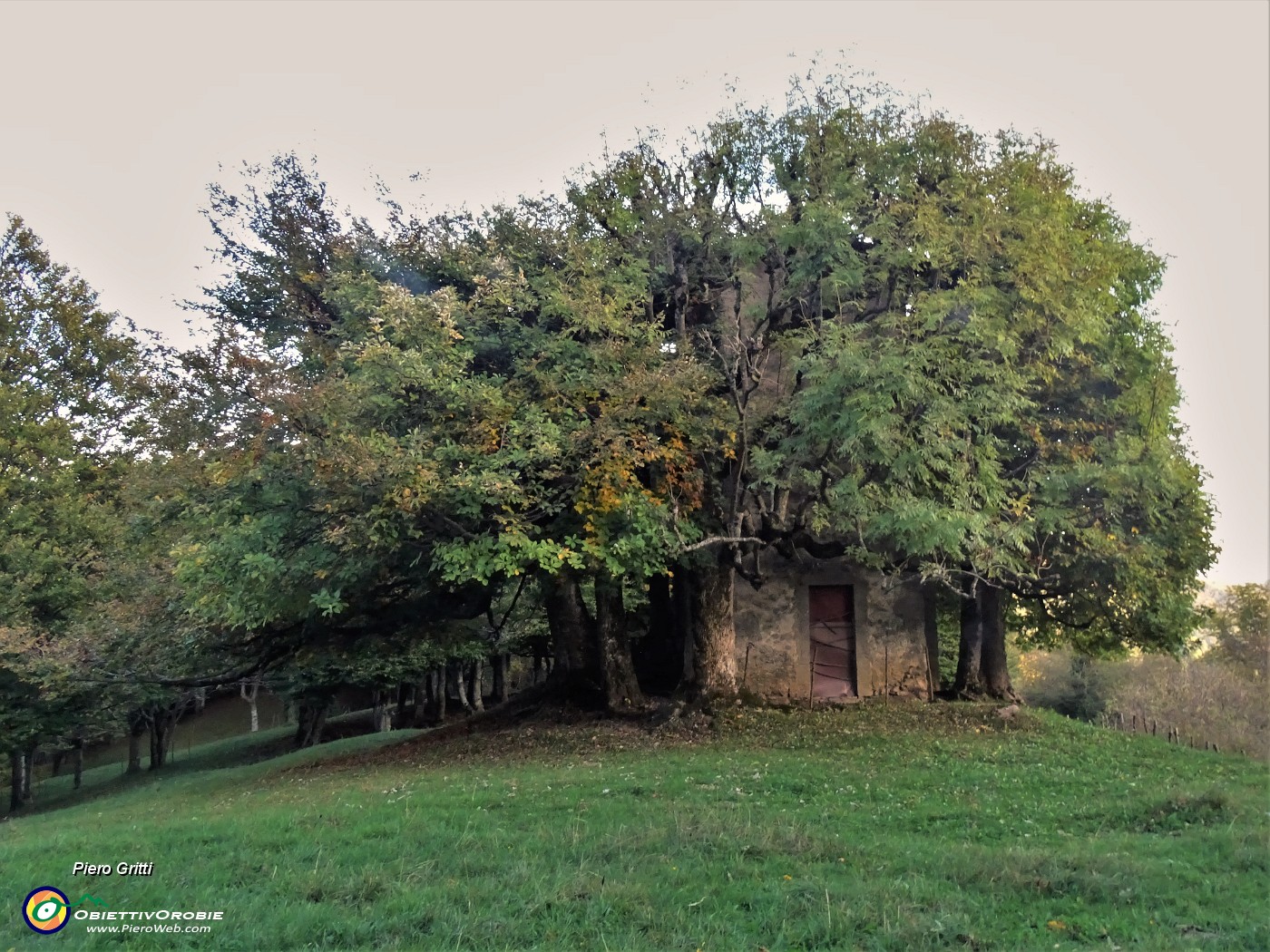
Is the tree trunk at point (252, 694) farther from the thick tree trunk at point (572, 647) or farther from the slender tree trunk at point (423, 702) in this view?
the thick tree trunk at point (572, 647)

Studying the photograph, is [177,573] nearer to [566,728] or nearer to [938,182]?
[566,728]

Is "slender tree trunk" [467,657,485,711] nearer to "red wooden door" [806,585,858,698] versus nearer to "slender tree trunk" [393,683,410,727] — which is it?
"slender tree trunk" [393,683,410,727]

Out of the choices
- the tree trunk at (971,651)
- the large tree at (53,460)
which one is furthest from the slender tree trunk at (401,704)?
the tree trunk at (971,651)

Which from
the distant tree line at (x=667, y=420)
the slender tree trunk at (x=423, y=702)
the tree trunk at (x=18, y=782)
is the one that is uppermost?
the distant tree line at (x=667, y=420)

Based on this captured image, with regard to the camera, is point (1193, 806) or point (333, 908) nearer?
point (333, 908)

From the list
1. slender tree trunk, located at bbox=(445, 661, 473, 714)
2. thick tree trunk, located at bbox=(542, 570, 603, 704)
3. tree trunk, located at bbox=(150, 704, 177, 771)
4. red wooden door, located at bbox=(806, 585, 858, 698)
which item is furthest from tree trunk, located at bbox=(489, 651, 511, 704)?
red wooden door, located at bbox=(806, 585, 858, 698)

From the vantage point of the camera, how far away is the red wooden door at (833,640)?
18047 mm

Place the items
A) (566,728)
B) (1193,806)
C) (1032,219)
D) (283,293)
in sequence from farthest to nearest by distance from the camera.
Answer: (283,293) < (566,728) < (1032,219) < (1193,806)

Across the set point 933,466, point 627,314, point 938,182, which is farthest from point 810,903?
point 938,182

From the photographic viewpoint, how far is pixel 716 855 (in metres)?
6.78

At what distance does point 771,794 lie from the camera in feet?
30.7

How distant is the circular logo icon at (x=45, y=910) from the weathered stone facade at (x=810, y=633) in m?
12.9

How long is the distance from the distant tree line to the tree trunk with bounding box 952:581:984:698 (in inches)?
3.3

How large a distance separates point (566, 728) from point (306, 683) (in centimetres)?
1109
